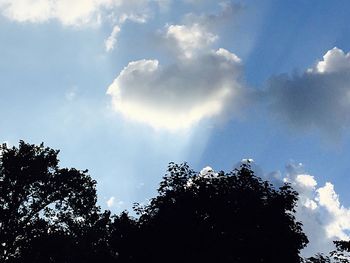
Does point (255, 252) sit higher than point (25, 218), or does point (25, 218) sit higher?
point (25, 218)

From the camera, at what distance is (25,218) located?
141 ft

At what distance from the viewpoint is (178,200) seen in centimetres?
4188

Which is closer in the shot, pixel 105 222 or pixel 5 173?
pixel 5 173

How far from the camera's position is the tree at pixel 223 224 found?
1521 inches

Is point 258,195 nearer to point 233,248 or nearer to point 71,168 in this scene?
point 233,248

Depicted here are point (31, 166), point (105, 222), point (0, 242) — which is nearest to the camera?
point (0, 242)

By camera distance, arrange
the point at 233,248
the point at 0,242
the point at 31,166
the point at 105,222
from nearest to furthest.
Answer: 1. the point at 233,248
2. the point at 0,242
3. the point at 31,166
4. the point at 105,222

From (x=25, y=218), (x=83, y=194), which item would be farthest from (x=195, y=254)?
(x=25, y=218)

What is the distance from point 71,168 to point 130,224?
9.21 m

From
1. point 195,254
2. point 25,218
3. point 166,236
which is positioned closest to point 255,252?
point 195,254

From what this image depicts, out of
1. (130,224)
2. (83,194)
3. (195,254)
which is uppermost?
(83,194)

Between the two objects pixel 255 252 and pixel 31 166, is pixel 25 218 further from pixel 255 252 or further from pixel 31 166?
pixel 255 252

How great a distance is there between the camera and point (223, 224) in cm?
3997

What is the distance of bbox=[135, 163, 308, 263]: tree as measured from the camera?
38.6m
